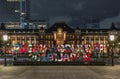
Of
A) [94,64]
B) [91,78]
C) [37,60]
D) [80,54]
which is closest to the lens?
[91,78]

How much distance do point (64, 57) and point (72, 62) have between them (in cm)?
531

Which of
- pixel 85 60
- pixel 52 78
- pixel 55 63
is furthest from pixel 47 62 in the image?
pixel 52 78

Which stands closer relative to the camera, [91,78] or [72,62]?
[91,78]

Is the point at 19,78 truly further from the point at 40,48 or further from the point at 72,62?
the point at 40,48

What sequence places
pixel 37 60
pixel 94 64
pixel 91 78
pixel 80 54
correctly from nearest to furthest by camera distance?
pixel 91 78 < pixel 94 64 < pixel 37 60 < pixel 80 54

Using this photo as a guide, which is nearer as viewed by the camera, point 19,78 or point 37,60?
point 19,78

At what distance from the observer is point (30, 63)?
70.7 metres

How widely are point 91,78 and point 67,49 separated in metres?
44.2

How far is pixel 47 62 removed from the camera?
235 ft

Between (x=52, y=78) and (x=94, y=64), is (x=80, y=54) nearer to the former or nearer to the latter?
(x=94, y=64)

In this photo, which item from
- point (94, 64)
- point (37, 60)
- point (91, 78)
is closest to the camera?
point (91, 78)

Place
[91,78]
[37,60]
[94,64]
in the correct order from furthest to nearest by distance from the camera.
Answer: [37,60], [94,64], [91,78]

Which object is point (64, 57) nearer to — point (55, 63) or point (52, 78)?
point (55, 63)

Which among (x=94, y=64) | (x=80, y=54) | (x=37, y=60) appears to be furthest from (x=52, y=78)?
(x=80, y=54)
